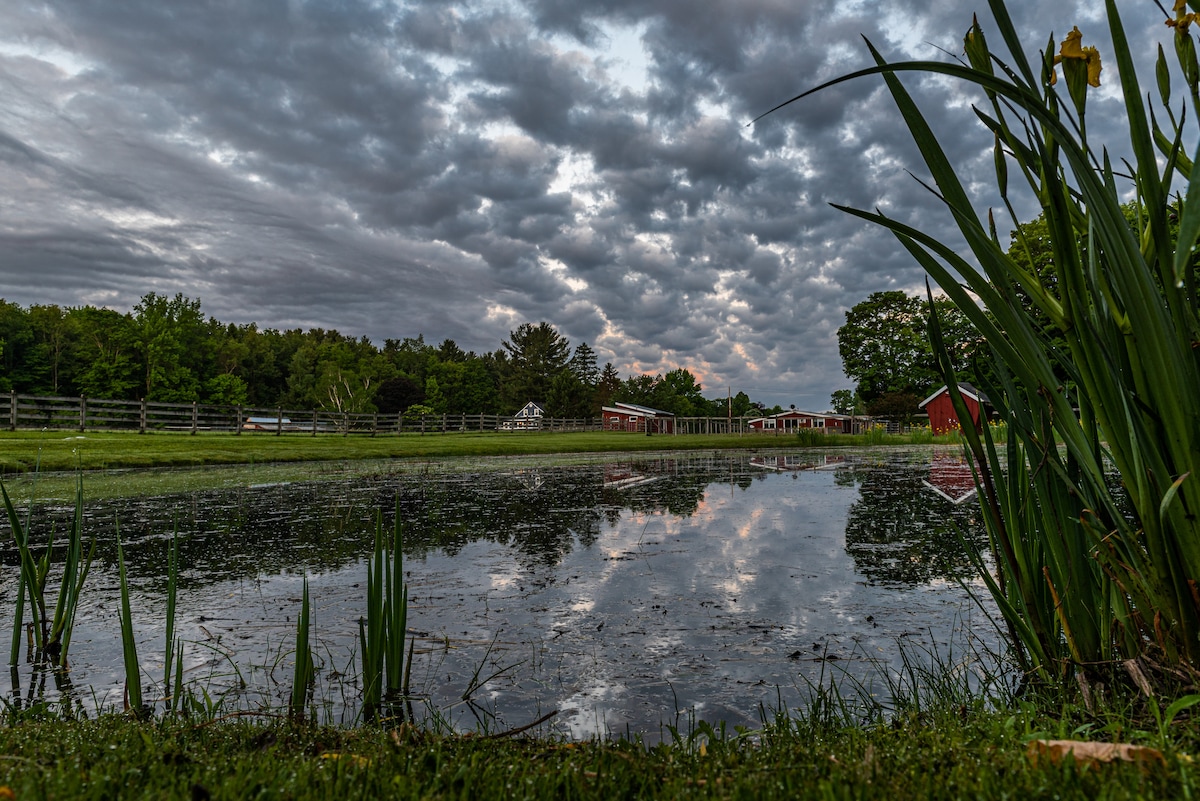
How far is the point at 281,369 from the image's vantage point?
74.5 metres

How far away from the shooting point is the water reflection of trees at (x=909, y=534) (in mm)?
4355

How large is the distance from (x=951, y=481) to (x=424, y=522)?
357 inches

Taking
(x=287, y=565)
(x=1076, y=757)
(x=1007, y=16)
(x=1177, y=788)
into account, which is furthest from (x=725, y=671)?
(x=287, y=565)

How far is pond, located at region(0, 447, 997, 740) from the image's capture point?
8.02 feet

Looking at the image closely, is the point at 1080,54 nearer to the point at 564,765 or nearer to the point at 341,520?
the point at 564,765

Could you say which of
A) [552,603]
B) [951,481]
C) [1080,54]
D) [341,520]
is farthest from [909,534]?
[951,481]

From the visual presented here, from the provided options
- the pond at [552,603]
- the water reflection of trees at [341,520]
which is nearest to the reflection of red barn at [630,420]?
the water reflection of trees at [341,520]

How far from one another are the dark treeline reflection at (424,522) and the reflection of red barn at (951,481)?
0.24 metres

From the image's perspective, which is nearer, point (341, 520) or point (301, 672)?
point (301, 672)

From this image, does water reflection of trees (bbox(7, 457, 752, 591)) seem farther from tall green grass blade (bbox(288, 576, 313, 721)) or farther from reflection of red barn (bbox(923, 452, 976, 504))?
reflection of red barn (bbox(923, 452, 976, 504))

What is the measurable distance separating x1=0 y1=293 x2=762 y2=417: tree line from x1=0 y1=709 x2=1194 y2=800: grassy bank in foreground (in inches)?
1468

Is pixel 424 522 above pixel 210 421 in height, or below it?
below

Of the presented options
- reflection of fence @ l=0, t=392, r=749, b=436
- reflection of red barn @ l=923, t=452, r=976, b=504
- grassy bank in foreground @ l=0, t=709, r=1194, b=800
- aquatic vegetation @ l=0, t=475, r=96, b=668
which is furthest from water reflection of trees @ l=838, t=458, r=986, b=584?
reflection of fence @ l=0, t=392, r=749, b=436

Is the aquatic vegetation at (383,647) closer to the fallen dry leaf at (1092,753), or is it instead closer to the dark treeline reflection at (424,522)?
the dark treeline reflection at (424,522)
